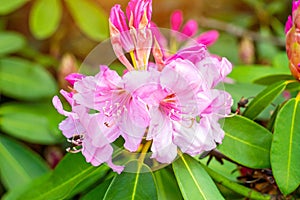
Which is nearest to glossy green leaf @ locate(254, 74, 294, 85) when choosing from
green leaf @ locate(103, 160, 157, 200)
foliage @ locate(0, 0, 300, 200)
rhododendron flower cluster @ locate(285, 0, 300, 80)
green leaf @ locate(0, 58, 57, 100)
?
foliage @ locate(0, 0, 300, 200)

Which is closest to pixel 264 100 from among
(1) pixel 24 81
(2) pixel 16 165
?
(2) pixel 16 165

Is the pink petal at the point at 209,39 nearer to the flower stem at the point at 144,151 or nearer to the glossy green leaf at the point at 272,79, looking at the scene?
the glossy green leaf at the point at 272,79

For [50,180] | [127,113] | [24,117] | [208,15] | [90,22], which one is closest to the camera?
[127,113]

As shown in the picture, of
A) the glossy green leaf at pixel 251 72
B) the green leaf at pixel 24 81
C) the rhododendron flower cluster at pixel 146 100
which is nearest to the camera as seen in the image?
the rhododendron flower cluster at pixel 146 100

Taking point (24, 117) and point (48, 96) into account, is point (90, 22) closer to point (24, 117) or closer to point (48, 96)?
point (48, 96)

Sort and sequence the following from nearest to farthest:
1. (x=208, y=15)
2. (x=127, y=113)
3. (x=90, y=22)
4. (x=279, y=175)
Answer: (x=127, y=113)
(x=279, y=175)
(x=90, y=22)
(x=208, y=15)

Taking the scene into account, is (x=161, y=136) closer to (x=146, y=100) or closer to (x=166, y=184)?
(x=146, y=100)

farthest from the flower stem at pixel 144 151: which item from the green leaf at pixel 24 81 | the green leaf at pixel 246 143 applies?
the green leaf at pixel 24 81

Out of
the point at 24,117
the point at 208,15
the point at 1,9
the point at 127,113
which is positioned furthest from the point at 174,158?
the point at 208,15
